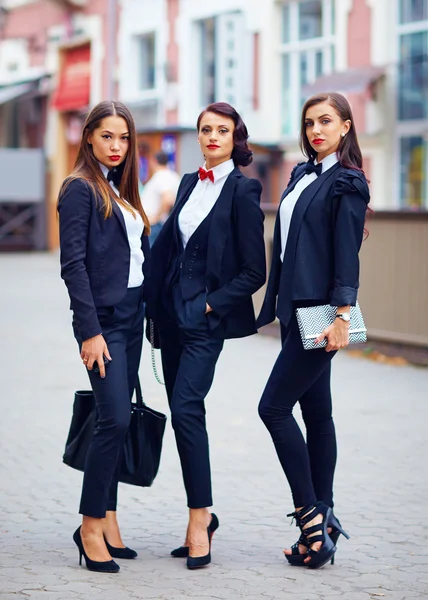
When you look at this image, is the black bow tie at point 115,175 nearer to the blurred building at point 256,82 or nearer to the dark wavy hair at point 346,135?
the dark wavy hair at point 346,135

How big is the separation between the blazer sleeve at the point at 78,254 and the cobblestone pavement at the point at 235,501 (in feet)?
3.21

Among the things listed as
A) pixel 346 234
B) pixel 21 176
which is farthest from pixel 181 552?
pixel 21 176

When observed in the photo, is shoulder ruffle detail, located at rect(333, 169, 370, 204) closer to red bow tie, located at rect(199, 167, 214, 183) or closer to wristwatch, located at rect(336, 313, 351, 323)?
wristwatch, located at rect(336, 313, 351, 323)

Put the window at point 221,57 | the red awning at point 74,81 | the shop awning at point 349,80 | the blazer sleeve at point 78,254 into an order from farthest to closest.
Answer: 1. the red awning at point 74,81
2. the window at point 221,57
3. the shop awning at point 349,80
4. the blazer sleeve at point 78,254

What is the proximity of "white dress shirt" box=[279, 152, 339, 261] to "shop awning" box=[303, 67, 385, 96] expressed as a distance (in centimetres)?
1286

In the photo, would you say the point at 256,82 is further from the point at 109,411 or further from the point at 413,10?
the point at 109,411

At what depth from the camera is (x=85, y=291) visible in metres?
4.75

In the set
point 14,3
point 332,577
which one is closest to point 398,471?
point 332,577

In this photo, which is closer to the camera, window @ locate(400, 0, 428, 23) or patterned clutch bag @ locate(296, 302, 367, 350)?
patterned clutch bag @ locate(296, 302, 367, 350)

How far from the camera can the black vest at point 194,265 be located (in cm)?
498

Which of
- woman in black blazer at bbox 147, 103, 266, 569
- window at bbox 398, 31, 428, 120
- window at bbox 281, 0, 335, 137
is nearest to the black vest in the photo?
woman in black blazer at bbox 147, 103, 266, 569

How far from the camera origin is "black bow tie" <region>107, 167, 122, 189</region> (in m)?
5.02

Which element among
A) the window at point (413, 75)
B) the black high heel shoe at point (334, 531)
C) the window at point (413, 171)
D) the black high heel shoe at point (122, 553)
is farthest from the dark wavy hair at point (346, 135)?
the window at point (413, 171)

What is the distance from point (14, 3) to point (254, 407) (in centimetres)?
2406
